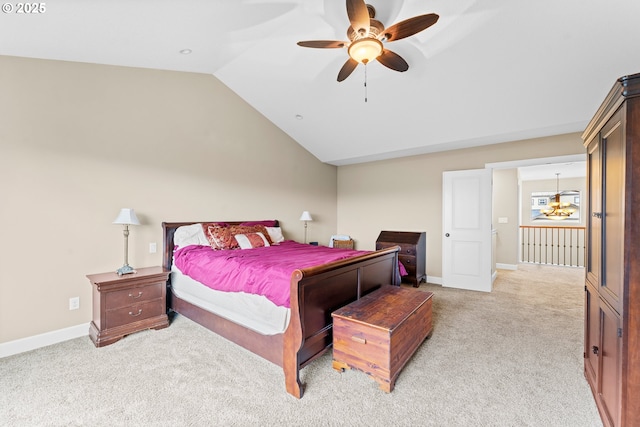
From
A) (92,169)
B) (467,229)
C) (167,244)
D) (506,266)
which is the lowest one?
(506,266)

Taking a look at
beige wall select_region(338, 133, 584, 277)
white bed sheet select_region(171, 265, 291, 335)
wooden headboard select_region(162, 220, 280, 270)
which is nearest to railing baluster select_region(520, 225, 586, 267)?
beige wall select_region(338, 133, 584, 277)

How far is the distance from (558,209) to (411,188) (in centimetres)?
556

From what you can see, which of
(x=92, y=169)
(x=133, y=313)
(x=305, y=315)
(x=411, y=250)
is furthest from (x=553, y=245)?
(x=92, y=169)

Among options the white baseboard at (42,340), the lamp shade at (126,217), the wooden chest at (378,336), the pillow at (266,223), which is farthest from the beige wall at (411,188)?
the white baseboard at (42,340)

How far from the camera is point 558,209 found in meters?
7.95

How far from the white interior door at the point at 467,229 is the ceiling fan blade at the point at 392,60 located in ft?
9.40

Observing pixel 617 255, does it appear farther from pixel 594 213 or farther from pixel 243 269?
pixel 243 269

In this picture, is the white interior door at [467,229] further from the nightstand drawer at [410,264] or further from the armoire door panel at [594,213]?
the armoire door panel at [594,213]

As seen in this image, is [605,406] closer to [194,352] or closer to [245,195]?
[194,352]

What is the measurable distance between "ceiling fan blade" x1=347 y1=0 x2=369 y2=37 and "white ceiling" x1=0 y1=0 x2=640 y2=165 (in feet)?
1.76

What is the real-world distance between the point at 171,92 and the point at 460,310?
456 centimetres

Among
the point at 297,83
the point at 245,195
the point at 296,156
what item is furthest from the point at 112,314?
the point at 296,156

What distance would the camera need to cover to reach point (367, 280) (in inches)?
110

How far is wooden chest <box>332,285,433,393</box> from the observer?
6.36 feet
